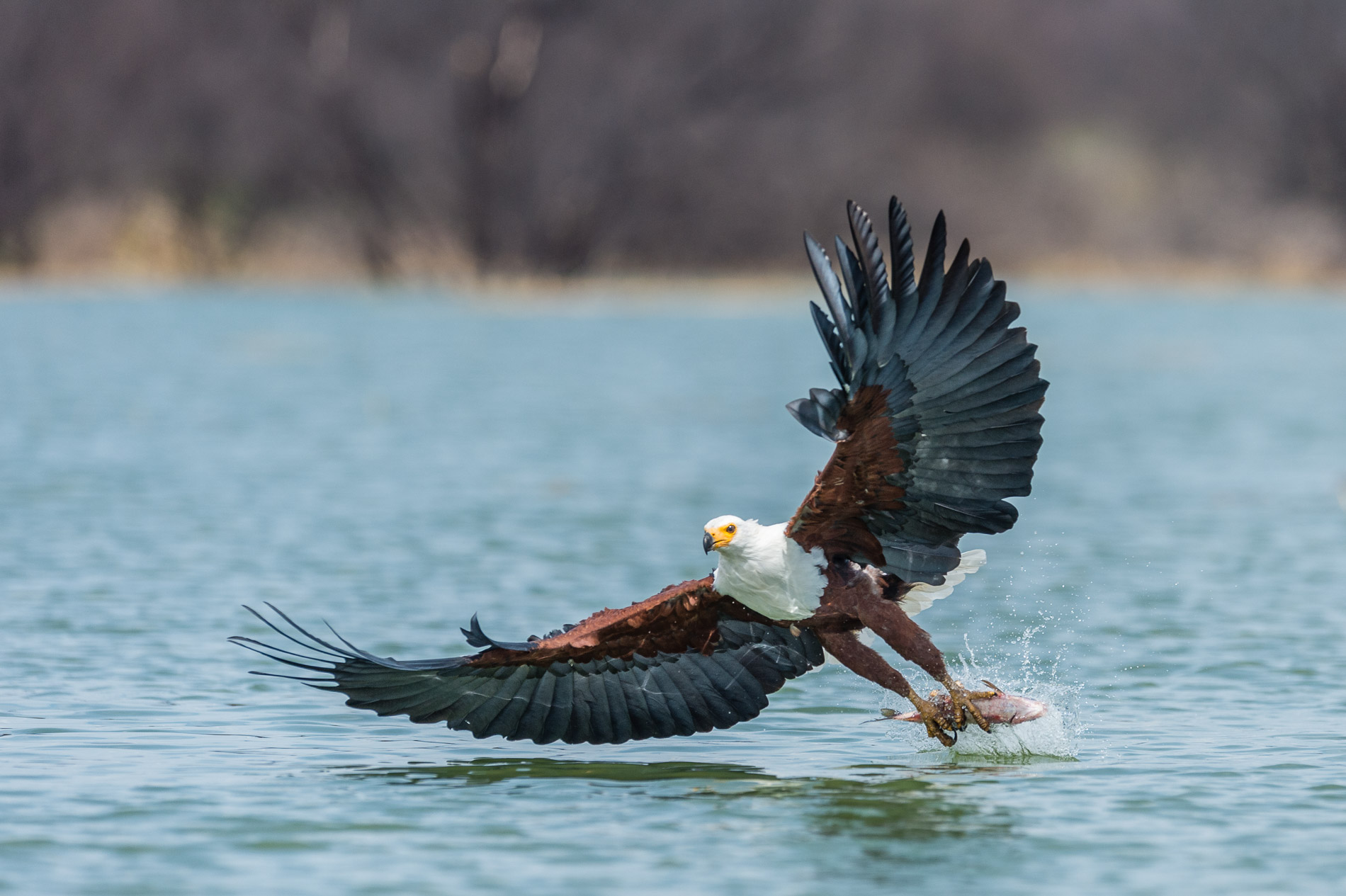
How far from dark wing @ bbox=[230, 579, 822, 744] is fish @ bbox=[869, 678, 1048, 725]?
18.1 inches

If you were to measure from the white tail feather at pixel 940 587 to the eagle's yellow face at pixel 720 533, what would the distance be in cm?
76

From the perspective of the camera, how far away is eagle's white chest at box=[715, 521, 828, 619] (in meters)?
7.90

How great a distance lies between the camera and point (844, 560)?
8070 mm

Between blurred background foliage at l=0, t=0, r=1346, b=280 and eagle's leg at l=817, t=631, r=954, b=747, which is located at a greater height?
blurred background foliage at l=0, t=0, r=1346, b=280

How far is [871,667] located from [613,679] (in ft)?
3.30

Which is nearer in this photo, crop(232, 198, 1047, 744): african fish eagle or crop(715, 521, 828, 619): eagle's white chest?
crop(232, 198, 1047, 744): african fish eagle

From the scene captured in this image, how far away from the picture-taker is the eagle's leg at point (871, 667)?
8141 millimetres

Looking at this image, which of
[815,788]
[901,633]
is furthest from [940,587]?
[815,788]

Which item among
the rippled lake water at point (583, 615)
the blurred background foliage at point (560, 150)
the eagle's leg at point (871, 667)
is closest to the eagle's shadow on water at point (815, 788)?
the rippled lake water at point (583, 615)

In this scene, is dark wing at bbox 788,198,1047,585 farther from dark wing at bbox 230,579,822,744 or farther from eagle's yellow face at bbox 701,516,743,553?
dark wing at bbox 230,579,822,744

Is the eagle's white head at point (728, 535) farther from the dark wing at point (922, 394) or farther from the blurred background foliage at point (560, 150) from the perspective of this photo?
the blurred background foliage at point (560, 150)

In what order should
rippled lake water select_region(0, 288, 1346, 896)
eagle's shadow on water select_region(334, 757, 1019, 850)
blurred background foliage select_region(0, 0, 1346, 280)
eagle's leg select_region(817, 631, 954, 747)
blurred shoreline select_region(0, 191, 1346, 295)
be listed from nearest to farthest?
rippled lake water select_region(0, 288, 1346, 896) < eagle's shadow on water select_region(334, 757, 1019, 850) < eagle's leg select_region(817, 631, 954, 747) < blurred background foliage select_region(0, 0, 1346, 280) < blurred shoreline select_region(0, 191, 1346, 295)

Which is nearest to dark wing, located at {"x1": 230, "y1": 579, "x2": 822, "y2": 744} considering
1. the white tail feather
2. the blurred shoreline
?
the white tail feather

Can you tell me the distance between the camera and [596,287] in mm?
46688
